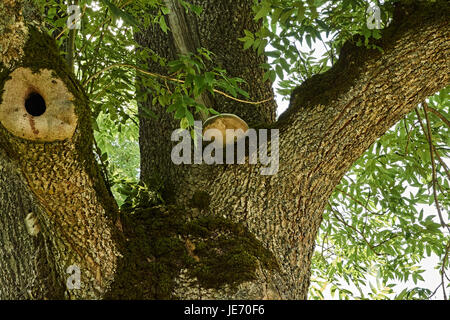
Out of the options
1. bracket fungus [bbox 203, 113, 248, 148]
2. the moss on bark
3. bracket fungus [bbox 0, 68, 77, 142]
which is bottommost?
the moss on bark

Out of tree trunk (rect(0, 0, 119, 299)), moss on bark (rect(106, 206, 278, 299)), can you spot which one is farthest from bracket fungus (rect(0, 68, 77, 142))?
moss on bark (rect(106, 206, 278, 299))

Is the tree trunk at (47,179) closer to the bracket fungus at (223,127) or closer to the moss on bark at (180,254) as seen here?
the moss on bark at (180,254)

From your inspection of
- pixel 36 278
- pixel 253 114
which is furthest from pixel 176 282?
pixel 253 114

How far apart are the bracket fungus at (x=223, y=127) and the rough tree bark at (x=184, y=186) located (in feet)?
0.68

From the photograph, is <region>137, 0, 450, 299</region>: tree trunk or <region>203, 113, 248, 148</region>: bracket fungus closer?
<region>137, 0, 450, 299</region>: tree trunk

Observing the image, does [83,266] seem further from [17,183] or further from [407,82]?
[407,82]

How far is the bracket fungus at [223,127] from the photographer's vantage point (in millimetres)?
2807

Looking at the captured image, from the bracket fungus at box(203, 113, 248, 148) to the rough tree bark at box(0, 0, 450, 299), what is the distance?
0.68 ft

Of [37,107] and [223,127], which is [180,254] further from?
[37,107]

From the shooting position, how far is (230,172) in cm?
285

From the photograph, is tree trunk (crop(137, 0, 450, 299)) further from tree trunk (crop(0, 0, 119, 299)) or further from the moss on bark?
tree trunk (crop(0, 0, 119, 299))

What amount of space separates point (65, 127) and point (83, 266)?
687 millimetres

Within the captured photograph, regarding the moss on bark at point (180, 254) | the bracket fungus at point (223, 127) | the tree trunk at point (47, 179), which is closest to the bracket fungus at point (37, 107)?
the tree trunk at point (47, 179)

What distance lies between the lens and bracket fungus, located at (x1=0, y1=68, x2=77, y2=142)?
1.85m
